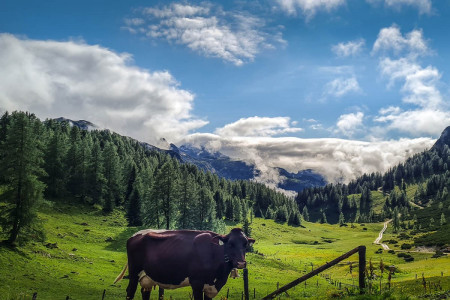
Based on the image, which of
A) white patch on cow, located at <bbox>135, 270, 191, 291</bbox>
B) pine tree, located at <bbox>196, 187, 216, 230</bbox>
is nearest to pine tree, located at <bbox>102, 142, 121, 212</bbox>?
pine tree, located at <bbox>196, 187, 216, 230</bbox>

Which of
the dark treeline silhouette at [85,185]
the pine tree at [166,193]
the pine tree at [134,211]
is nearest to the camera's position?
the dark treeline silhouette at [85,185]

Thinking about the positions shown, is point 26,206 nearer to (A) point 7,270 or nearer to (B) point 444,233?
(A) point 7,270

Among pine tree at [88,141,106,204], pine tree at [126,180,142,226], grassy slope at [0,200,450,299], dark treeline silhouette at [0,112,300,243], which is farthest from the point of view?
pine tree at [88,141,106,204]

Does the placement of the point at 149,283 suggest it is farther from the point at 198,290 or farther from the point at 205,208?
the point at 205,208

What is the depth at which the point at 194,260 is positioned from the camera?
36.2 ft

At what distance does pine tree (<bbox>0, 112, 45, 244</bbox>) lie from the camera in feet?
132

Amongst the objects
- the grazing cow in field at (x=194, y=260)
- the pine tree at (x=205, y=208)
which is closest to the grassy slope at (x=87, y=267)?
the grazing cow in field at (x=194, y=260)

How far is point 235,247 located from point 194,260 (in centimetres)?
153

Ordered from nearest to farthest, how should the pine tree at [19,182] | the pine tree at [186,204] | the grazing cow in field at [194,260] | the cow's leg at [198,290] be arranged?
the cow's leg at [198,290], the grazing cow in field at [194,260], the pine tree at [19,182], the pine tree at [186,204]

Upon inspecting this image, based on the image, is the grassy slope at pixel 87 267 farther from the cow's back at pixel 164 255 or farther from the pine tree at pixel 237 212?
the pine tree at pixel 237 212

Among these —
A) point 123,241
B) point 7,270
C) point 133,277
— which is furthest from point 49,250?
point 133,277

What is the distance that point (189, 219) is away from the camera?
239ft

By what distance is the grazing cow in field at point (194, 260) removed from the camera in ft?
36.1

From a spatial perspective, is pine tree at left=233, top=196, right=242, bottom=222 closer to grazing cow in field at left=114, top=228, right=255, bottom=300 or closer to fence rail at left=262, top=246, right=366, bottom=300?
fence rail at left=262, top=246, right=366, bottom=300
